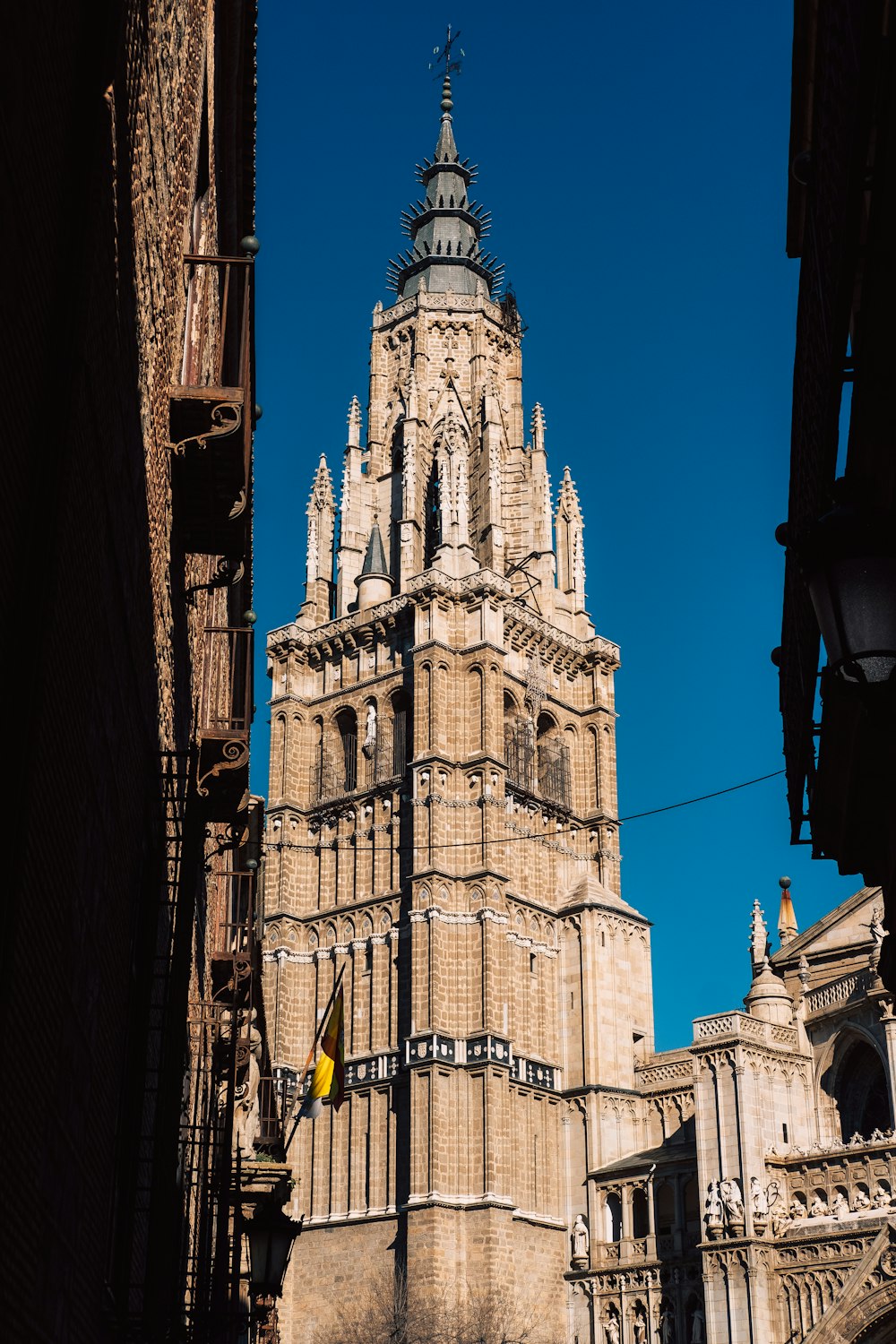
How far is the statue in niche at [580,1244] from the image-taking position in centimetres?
4875

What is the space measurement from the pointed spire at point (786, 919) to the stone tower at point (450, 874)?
508cm

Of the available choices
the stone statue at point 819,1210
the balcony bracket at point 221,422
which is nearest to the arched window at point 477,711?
the stone statue at point 819,1210

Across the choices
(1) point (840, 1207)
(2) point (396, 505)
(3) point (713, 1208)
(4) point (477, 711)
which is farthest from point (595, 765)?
(1) point (840, 1207)

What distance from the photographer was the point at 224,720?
54.9 ft

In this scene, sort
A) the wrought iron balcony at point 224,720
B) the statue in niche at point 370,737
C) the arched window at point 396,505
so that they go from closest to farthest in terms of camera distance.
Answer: the wrought iron balcony at point 224,720, the statue in niche at point 370,737, the arched window at point 396,505

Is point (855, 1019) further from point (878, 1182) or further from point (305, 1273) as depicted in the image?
point (305, 1273)

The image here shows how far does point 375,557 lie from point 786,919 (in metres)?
21.1

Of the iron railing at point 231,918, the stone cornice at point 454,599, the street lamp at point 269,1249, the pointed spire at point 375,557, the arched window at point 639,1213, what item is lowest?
the street lamp at point 269,1249

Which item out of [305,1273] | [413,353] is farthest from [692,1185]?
[413,353]

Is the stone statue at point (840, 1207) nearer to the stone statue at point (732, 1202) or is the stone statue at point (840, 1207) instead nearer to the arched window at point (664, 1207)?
the stone statue at point (732, 1202)

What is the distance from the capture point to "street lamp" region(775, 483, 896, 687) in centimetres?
548

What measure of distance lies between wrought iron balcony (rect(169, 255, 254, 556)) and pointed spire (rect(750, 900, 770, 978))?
38.5m

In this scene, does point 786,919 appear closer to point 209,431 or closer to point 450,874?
point 450,874

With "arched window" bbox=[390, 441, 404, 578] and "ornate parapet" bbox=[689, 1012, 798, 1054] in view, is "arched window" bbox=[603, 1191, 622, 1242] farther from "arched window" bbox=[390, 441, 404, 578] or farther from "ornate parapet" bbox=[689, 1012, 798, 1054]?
"arched window" bbox=[390, 441, 404, 578]
